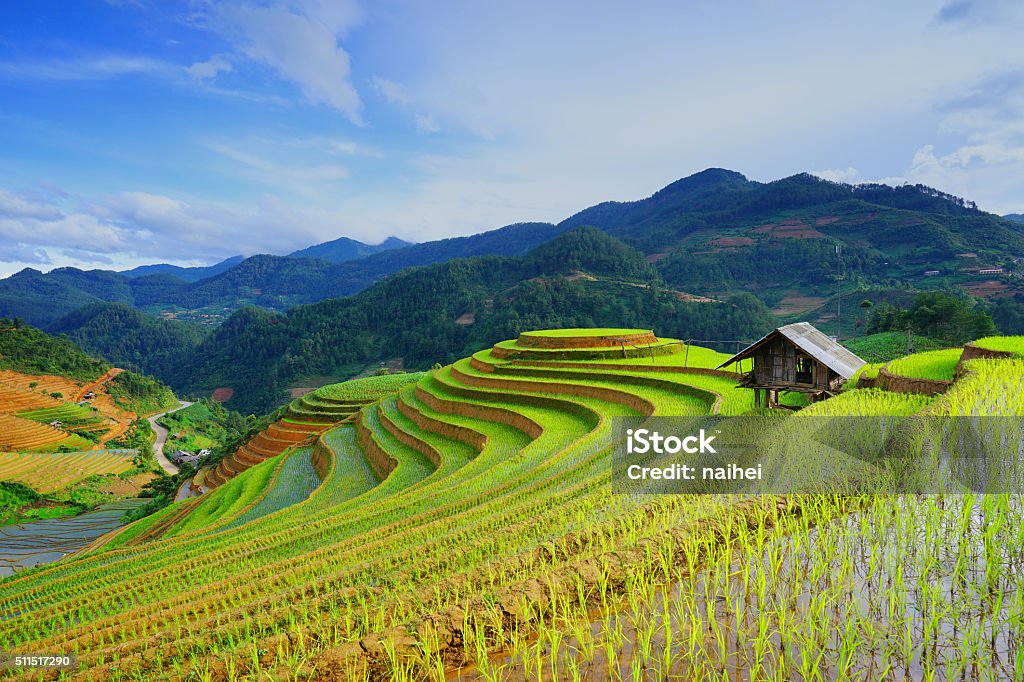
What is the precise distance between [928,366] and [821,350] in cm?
340

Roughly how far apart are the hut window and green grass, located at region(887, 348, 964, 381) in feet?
5.40

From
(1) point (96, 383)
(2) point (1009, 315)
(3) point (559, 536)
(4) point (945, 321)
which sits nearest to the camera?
(3) point (559, 536)

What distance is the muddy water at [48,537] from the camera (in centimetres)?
1855

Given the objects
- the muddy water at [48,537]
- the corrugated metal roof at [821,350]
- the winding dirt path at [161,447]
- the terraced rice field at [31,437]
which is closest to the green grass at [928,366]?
the corrugated metal roof at [821,350]

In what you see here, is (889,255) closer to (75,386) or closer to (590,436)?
(590,436)

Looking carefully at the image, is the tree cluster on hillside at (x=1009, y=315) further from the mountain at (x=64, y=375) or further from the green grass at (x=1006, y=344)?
the mountain at (x=64, y=375)

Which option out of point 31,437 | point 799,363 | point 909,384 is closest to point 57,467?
point 31,437

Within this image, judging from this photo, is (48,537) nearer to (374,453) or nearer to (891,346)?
(374,453)

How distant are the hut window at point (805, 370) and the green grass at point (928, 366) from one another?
165 cm

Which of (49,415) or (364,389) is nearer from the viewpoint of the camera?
(364,389)

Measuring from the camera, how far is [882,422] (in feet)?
23.4

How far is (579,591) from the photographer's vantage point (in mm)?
3727

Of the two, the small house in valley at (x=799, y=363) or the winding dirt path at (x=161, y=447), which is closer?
the small house in valley at (x=799, y=363)

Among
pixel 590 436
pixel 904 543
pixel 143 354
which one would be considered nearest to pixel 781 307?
pixel 590 436
